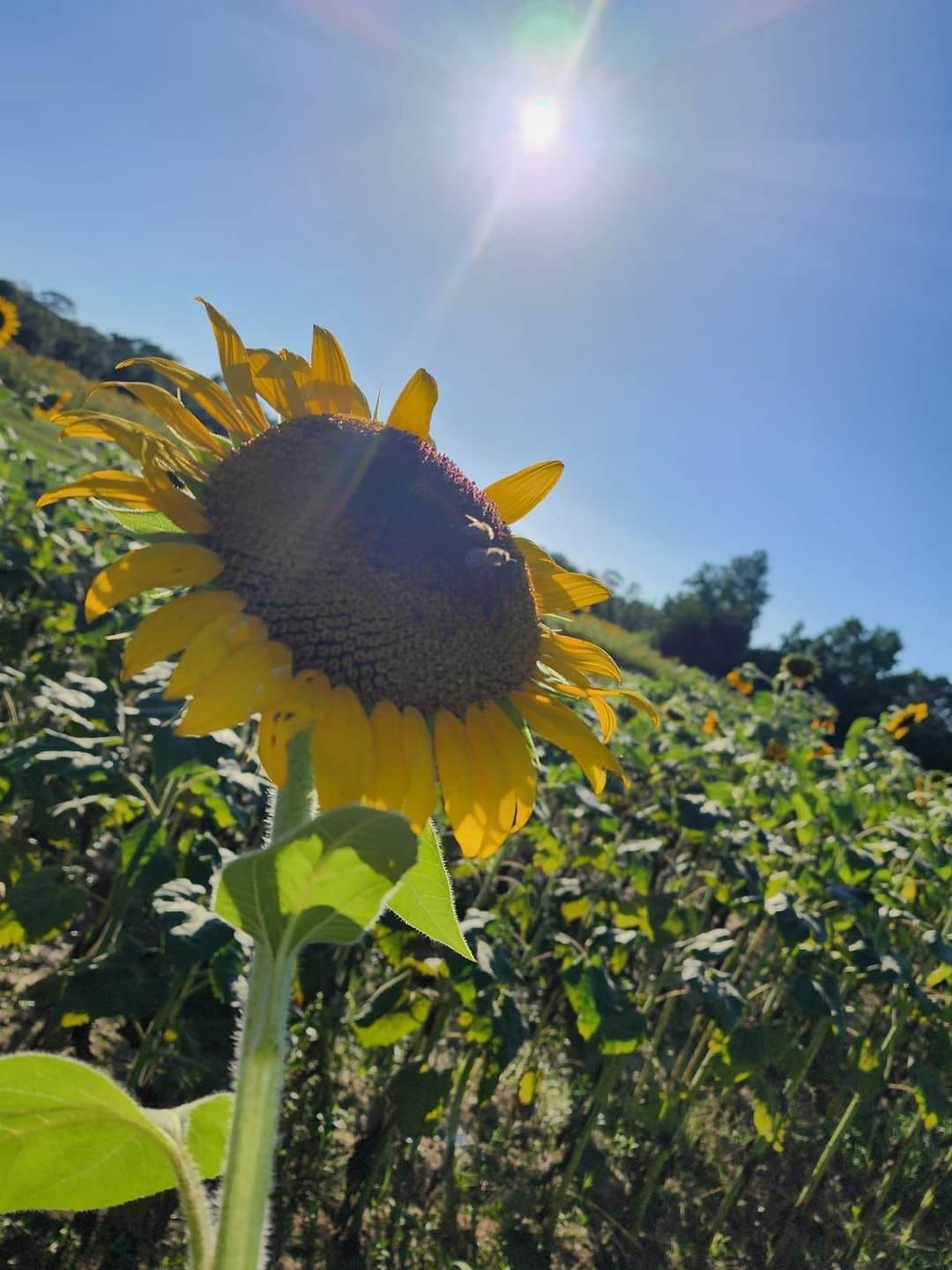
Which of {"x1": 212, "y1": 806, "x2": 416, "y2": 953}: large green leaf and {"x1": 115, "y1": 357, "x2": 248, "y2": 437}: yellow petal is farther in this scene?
{"x1": 115, "y1": 357, "x2": 248, "y2": 437}: yellow petal

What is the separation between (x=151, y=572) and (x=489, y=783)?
16.1 inches

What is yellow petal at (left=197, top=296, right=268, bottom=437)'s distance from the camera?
1089mm

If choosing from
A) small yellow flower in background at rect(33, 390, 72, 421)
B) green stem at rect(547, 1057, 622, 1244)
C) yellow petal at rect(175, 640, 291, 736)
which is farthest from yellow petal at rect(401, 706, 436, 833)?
small yellow flower in background at rect(33, 390, 72, 421)

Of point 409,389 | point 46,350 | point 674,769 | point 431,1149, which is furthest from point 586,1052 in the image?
point 46,350

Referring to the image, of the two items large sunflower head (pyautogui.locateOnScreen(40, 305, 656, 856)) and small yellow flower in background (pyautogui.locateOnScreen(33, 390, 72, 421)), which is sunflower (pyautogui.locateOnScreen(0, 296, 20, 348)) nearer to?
small yellow flower in background (pyautogui.locateOnScreen(33, 390, 72, 421))

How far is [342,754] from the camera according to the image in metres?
0.80

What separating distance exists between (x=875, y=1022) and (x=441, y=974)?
2.08 m

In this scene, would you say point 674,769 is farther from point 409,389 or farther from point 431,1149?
point 409,389

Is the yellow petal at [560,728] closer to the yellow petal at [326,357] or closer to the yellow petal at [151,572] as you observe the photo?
the yellow petal at [151,572]

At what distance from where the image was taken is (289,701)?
2.68 feet

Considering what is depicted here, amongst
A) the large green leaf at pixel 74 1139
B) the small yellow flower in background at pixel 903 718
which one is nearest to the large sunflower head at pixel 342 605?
the large green leaf at pixel 74 1139

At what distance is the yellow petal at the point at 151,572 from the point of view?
0.84 meters

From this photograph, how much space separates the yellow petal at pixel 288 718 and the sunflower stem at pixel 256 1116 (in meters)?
0.08

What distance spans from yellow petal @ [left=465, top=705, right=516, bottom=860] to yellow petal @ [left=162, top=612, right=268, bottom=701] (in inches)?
9.7
